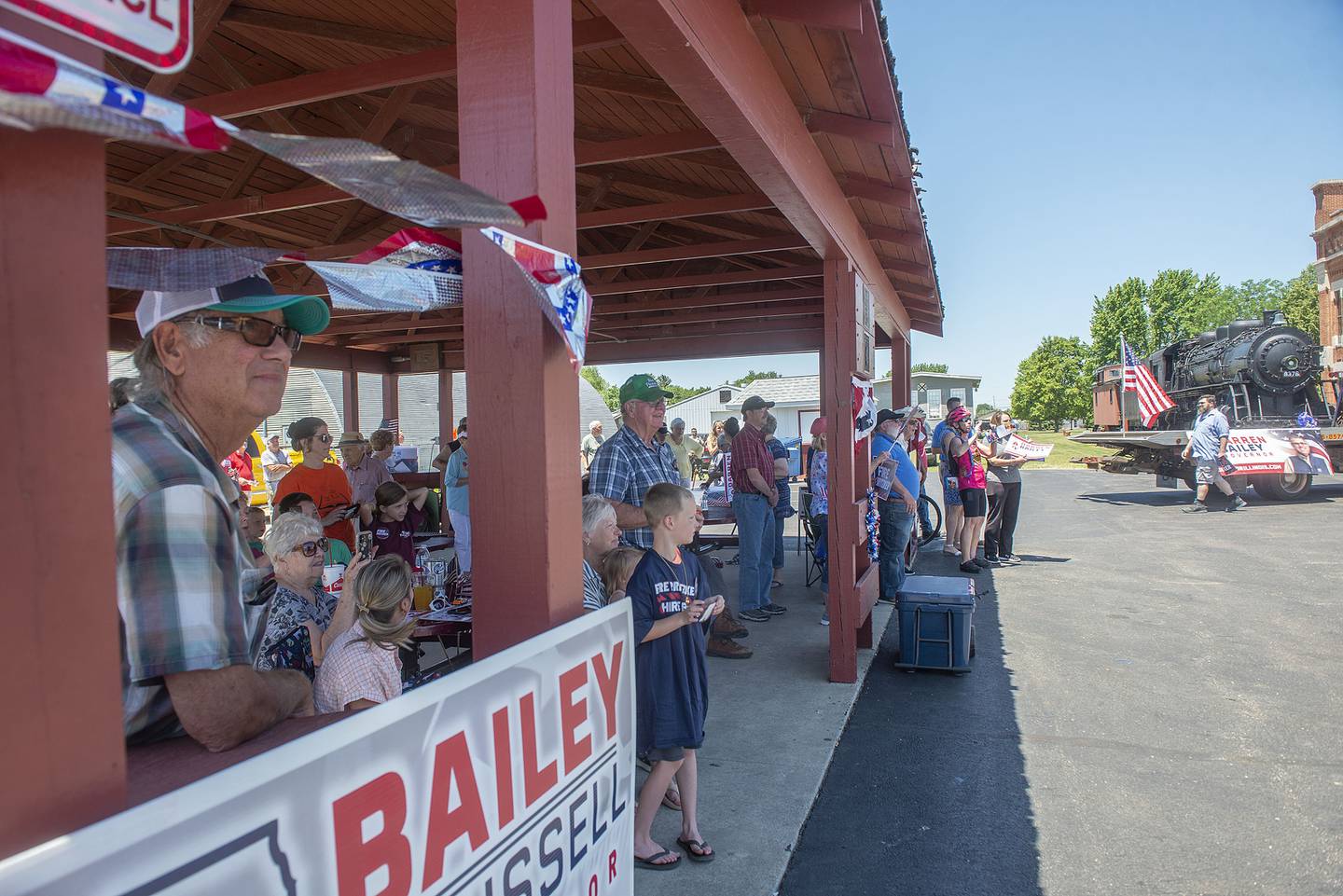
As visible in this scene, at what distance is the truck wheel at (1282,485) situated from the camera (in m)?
14.1

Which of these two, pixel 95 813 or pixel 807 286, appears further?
pixel 807 286


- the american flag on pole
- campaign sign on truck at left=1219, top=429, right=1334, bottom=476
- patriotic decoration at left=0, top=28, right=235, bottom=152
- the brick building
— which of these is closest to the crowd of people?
patriotic decoration at left=0, top=28, right=235, bottom=152

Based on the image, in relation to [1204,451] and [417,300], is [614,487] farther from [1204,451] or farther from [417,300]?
[1204,451]

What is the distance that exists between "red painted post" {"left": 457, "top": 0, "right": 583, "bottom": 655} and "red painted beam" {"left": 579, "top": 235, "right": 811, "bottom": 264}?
4643 millimetres

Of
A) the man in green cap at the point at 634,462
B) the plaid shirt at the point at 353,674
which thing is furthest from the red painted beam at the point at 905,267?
the plaid shirt at the point at 353,674

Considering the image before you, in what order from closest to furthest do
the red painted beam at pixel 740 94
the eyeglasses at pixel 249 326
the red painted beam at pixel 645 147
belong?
the eyeglasses at pixel 249 326 → the red painted beam at pixel 740 94 → the red painted beam at pixel 645 147

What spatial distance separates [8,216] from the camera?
81 cm

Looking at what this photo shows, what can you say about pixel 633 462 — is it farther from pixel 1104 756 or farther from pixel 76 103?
pixel 76 103

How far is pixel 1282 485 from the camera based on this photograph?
14.2 meters

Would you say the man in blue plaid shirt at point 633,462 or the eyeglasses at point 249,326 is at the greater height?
the eyeglasses at point 249,326

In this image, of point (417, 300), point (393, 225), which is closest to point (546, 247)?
point (417, 300)

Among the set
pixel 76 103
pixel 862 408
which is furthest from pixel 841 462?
pixel 76 103

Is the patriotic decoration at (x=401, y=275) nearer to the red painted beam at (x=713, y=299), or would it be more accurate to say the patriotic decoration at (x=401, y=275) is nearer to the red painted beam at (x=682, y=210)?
the red painted beam at (x=682, y=210)

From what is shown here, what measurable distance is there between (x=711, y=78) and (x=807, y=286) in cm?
638
